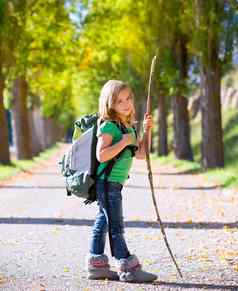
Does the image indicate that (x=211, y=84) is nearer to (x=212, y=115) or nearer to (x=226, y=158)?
(x=212, y=115)

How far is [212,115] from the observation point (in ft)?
64.2

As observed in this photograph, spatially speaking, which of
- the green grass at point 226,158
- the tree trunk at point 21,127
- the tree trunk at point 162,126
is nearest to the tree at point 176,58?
the green grass at point 226,158

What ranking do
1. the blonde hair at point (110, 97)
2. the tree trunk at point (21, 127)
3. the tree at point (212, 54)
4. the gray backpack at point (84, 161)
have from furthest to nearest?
the tree trunk at point (21, 127) < the tree at point (212, 54) < the gray backpack at point (84, 161) < the blonde hair at point (110, 97)

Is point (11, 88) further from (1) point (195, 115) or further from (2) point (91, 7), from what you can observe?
(1) point (195, 115)

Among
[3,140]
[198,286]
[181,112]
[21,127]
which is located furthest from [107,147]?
[21,127]

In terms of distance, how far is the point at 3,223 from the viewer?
10117 mm

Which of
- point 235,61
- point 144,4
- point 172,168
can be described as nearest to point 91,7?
point 144,4

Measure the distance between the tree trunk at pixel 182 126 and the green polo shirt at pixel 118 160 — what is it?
20108mm

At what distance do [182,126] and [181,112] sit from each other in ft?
1.70

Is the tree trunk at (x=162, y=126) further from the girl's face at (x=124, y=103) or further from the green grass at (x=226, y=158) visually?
the girl's face at (x=124, y=103)

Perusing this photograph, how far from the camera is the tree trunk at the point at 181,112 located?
81.5 ft

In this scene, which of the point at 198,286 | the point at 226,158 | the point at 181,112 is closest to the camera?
the point at 198,286

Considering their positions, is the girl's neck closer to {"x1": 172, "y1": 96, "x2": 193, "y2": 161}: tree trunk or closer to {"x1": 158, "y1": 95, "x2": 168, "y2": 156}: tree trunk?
{"x1": 172, "y1": 96, "x2": 193, "y2": 161}: tree trunk

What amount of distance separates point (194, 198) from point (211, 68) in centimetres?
646
